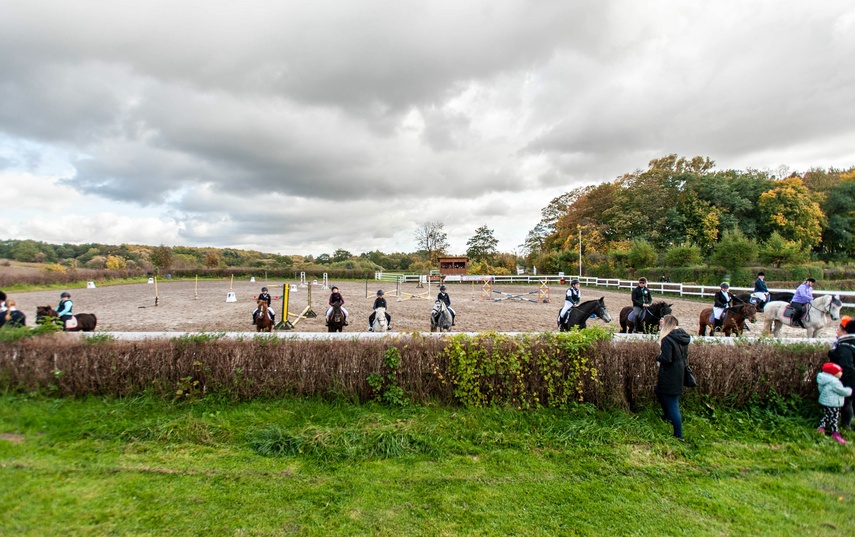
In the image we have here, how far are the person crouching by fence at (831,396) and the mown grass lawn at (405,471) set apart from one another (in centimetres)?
18

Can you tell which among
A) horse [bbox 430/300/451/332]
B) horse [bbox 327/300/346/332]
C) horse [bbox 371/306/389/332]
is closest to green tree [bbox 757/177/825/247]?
horse [bbox 430/300/451/332]

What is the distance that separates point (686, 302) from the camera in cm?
2120

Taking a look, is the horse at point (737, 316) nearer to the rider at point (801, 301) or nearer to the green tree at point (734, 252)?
the rider at point (801, 301)

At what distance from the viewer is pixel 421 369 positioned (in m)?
5.18

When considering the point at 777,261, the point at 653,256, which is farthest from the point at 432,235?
the point at 777,261

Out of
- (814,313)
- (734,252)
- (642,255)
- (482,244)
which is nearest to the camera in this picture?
(814,313)

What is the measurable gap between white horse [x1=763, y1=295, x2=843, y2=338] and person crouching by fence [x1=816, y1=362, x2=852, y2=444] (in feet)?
15.7

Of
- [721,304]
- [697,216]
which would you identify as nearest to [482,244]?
[697,216]

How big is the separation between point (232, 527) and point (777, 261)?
36664 millimetres

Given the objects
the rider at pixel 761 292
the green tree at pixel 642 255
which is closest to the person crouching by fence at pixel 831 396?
the rider at pixel 761 292

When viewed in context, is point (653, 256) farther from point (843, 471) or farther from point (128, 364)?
point (128, 364)

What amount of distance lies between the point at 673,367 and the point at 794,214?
1916 inches

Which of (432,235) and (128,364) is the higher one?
(432,235)

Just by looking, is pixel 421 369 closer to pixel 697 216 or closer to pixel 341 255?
pixel 697 216
